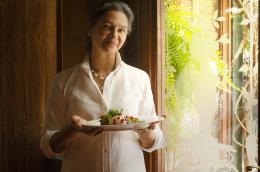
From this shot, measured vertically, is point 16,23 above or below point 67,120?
above

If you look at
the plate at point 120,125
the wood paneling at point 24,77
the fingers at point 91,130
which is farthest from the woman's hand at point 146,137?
the wood paneling at point 24,77

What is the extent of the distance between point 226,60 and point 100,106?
1.93 feet

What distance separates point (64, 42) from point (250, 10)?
3.69ft

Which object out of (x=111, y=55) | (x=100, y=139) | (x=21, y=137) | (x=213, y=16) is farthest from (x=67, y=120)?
(x=213, y=16)

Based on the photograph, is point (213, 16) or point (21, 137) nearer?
point (213, 16)

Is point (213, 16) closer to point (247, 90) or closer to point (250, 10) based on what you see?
point (250, 10)

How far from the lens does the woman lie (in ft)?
5.24

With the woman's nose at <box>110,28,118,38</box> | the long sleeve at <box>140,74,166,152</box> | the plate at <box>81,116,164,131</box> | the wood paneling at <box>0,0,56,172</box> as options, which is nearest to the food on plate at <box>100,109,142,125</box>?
the plate at <box>81,116,164,131</box>

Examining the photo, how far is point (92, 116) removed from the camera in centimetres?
161

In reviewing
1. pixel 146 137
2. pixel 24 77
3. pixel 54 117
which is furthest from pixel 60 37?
pixel 146 137

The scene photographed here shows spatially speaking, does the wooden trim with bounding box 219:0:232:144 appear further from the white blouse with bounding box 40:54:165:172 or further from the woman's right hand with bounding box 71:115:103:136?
the woman's right hand with bounding box 71:115:103:136

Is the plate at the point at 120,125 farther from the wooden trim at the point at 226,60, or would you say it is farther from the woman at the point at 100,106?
the wooden trim at the point at 226,60

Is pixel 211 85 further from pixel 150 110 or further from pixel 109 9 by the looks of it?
pixel 109 9

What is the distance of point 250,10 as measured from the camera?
1.65 meters
